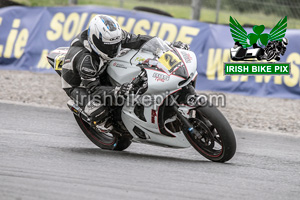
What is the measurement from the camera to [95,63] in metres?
5.71

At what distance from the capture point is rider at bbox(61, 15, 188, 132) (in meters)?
5.61

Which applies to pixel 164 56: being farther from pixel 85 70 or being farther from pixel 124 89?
pixel 85 70

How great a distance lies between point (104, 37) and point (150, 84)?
758mm

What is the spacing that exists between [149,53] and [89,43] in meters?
0.70

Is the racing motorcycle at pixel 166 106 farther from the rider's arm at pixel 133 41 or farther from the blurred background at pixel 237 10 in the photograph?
the blurred background at pixel 237 10

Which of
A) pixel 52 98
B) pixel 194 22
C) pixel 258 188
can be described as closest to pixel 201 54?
pixel 194 22

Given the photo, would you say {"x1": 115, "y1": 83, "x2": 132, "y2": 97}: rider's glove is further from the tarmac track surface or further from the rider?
the tarmac track surface

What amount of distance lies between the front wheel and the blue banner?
19.6 ft

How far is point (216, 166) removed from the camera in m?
5.30

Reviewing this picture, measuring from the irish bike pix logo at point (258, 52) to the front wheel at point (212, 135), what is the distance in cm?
593

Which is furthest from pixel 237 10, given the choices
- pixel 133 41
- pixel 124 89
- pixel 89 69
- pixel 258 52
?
pixel 124 89

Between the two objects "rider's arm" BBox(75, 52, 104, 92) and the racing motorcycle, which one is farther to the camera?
"rider's arm" BBox(75, 52, 104, 92)

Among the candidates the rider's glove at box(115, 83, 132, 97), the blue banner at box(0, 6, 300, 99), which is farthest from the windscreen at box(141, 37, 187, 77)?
the blue banner at box(0, 6, 300, 99)

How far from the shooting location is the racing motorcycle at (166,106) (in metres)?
5.22
